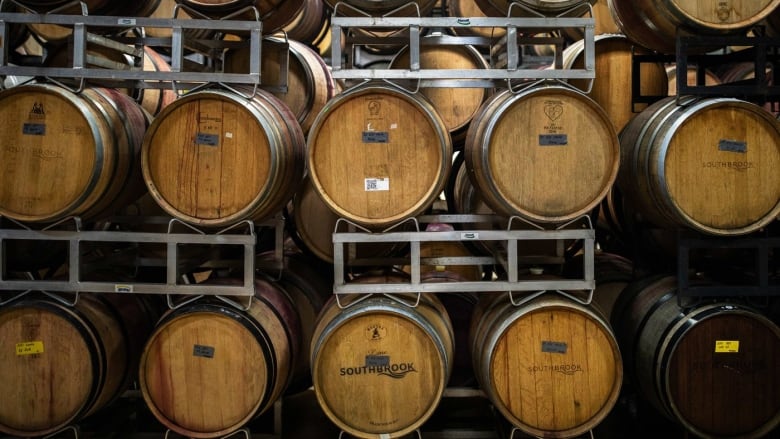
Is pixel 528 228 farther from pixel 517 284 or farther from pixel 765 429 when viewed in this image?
pixel 765 429

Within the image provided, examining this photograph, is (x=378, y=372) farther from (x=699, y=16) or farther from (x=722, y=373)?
(x=699, y=16)

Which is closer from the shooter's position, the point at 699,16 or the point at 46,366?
the point at 46,366

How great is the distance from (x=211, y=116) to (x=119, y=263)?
1.15m

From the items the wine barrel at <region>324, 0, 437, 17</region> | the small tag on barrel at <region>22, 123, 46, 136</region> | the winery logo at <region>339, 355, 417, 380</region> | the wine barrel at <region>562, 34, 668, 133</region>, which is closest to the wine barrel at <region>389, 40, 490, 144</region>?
the wine barrel at <region>562, 34, 668, 133</region>

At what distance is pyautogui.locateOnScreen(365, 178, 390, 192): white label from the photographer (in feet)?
8.82

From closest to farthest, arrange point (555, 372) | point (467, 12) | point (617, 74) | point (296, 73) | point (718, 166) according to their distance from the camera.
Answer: point (555, 372) < point (718, 166) < point (617, 74) < point (296, 73) < point (467, 12)

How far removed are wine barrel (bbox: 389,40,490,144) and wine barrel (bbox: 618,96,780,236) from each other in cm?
125

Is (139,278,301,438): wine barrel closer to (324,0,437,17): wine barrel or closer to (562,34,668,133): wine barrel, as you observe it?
(324,0,437,17): wine barrel

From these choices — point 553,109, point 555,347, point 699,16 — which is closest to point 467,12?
point 699,16

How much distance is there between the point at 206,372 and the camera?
2703 millimetres

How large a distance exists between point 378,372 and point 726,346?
1765 millimetres

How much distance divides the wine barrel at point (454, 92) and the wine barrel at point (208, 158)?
4.36ft

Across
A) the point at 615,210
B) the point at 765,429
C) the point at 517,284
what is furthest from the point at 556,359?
the point at 615,210

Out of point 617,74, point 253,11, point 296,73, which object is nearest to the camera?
point 253,11
